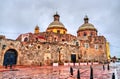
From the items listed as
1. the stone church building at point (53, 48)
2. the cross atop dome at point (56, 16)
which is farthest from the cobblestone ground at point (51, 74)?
the cross atop dome at point (56, 16)

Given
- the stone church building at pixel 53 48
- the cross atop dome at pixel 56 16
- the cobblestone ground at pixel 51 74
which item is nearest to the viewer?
the cobblestone ground at pixel 51 74

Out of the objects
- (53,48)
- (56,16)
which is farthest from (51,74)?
(56,16)

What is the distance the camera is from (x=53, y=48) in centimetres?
3192

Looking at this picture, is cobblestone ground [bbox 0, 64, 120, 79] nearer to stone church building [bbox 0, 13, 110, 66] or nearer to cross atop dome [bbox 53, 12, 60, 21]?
stone church building [bbox 0, 13, 110, 66]

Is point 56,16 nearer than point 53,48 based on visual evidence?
No

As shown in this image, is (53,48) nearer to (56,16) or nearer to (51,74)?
(51,74)

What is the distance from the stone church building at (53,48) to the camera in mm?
25698

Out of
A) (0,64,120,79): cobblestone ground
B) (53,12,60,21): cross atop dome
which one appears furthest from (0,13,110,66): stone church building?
(0,64,120,79): cobblestone ground

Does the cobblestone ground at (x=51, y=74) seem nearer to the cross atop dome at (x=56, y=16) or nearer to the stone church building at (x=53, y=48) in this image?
the stone church building at (x=53, y=48)

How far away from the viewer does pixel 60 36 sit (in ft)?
129

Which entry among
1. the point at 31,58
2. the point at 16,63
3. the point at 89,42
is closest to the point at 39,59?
the point at 31,58

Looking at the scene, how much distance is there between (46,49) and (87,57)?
14969 millimetres

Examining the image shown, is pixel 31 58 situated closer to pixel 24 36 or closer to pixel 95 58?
pixel 24 36

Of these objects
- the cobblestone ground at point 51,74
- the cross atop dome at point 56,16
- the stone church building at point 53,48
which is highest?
the cross atop dome at point 56,16
